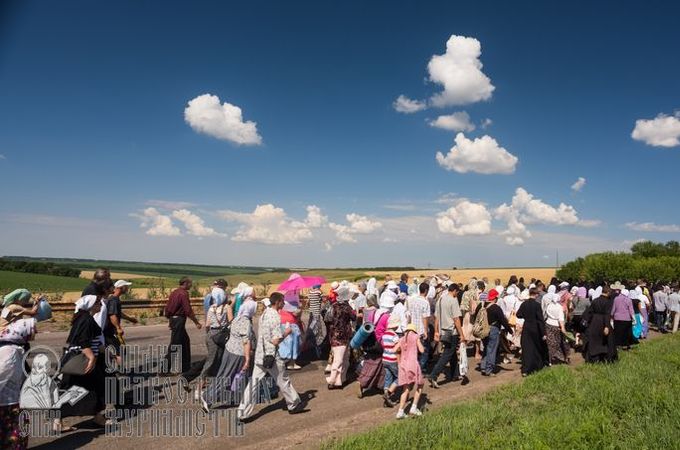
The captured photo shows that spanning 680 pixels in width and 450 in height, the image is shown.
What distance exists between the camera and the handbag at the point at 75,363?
585 centimetres

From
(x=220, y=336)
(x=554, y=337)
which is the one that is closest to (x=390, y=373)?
(x=220, y=336)

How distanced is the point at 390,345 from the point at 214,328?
3475 millimetres

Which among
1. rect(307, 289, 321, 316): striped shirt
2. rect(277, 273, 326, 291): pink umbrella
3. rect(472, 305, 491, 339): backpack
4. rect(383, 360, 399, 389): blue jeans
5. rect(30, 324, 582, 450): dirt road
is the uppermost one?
rect(277, 273, 326, 291): pink umbrella

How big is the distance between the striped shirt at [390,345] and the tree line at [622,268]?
119 ft

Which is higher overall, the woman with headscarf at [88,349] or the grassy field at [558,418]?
the woman with headscarf at [88,349]

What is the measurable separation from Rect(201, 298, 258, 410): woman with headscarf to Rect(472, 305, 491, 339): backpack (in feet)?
17.5

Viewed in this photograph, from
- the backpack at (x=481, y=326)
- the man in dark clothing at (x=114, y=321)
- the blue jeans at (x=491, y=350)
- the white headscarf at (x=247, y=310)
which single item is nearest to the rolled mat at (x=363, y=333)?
the white headscarf at (x=247, y=310)

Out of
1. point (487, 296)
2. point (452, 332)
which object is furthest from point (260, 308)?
point (452, 332)

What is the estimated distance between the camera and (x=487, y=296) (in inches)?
450

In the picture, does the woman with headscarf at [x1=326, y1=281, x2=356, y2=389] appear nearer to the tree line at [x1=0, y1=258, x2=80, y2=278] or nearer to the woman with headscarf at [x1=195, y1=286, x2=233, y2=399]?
the woman with headscarf at [x1=195, y1=286, x2=233, y2=399]

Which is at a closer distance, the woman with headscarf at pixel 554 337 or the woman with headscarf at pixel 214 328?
the woman with headscarf at pixel 214 328

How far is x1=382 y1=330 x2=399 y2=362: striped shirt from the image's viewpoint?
7.32m

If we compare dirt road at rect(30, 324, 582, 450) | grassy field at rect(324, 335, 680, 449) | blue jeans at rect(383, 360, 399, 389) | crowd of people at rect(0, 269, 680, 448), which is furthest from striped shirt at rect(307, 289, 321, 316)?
grassy field at rect(324, 335, 680, 449)

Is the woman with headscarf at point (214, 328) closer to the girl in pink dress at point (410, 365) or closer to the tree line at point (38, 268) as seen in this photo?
the girl in pink dress at point (410, 365)
